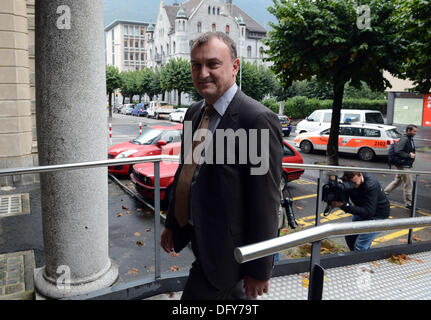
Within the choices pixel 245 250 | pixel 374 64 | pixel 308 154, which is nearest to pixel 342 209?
pixel 245 250

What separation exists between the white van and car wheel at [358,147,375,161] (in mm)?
3584

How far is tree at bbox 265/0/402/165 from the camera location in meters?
11.8

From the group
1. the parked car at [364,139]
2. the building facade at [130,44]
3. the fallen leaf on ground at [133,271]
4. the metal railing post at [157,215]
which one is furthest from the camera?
the building facade at [130,44]

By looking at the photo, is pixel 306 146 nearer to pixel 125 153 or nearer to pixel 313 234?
pixel 125 153

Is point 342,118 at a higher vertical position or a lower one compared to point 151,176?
higher

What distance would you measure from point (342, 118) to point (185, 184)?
19.4 m

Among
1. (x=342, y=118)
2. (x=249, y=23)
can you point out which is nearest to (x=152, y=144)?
(x=342, y=118)

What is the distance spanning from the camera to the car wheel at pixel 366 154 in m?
16.0

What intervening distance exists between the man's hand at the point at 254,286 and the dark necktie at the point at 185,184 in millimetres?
480

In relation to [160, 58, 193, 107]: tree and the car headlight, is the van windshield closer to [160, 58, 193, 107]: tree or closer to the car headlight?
the car headlight

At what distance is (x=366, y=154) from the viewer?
16172 mm

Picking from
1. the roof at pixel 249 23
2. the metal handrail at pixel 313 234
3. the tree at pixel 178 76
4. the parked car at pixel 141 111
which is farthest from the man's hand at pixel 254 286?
the roof at pixel 249 23

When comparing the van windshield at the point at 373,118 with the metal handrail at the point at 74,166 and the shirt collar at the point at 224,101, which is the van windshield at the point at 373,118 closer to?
the metal handrail at the point at 74,166

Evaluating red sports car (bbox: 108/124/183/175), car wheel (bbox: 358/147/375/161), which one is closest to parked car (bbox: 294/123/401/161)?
car wheel (bbox: 358/147/375/161)
